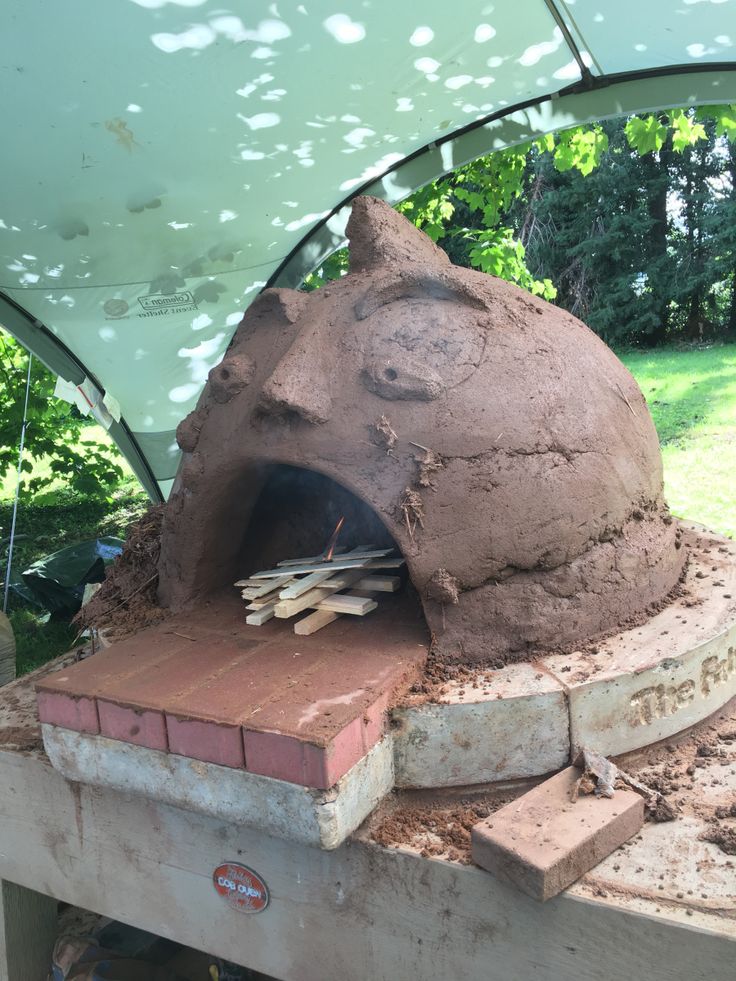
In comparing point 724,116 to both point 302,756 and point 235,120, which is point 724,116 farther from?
point 302,756

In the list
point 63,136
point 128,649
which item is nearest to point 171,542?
point 128,649

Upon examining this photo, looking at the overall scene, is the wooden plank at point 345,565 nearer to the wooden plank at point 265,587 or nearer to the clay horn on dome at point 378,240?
the wooden plank at point 265,587

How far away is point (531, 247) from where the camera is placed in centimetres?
1468

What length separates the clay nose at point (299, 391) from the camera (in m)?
2.64

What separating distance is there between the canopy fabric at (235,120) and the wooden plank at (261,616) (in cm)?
229

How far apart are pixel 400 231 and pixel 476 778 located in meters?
2.09

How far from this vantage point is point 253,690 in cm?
240

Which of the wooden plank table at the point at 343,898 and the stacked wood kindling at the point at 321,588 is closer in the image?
the wooden plank table at the point at 343,898

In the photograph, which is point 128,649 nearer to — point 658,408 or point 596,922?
point 596,922

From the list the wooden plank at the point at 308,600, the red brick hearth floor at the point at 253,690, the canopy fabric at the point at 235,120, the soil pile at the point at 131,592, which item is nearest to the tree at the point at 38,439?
the canopy fabric at the point at 235,120

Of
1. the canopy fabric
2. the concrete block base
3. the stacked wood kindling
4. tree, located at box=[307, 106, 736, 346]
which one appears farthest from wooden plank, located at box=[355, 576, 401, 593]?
tree, located at box=[307, 106, 736, 346]

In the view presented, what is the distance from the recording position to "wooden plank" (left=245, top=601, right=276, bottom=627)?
9.43ft

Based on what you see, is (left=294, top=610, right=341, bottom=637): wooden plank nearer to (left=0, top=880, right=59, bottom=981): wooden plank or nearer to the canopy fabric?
(left=0, top=880, right=59, bottom=981): wooden plank

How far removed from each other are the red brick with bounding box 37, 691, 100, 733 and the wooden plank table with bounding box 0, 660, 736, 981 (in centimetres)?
33
